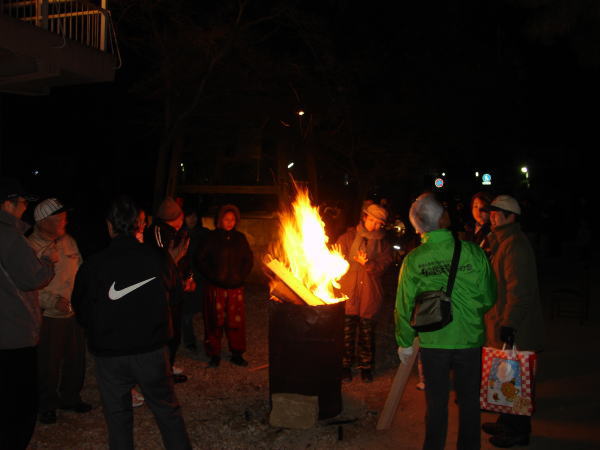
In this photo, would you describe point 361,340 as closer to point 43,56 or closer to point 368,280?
point 368,280

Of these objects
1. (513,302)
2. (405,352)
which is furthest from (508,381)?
(405,352)

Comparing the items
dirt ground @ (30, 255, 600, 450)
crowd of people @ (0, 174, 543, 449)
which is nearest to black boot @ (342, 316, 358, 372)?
dirt ground @ (30, 255, 600, 450)

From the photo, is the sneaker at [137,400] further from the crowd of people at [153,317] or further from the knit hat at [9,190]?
the knit hat at [9,190]

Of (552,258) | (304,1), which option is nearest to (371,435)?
(304,1)

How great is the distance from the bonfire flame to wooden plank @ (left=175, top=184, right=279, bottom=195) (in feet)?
36.4

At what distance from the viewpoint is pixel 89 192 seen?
1256 inches

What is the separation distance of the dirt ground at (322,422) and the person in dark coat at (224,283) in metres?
0.28

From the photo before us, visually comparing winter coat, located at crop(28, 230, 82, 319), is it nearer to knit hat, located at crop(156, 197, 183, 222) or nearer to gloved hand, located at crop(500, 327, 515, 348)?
knit hat, located at crop(156, 197, 183, 222)

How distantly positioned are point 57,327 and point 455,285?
339 cm

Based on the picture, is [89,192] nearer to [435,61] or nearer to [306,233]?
[435,61]

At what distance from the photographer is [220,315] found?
6840 mm

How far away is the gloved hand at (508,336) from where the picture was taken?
459 centimetres

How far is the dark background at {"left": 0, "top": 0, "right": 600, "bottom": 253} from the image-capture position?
14531 millimetres

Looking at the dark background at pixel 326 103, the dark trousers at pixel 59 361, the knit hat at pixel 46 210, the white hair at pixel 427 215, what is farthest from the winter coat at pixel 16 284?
the dark background at pixel 326 103
